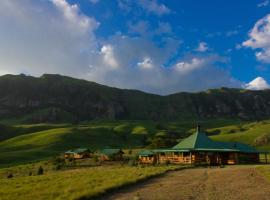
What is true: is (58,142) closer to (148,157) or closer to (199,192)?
(148,157)

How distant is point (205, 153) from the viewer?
61.2 meters

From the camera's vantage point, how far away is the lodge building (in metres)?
60.2

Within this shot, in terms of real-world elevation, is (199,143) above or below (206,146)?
above

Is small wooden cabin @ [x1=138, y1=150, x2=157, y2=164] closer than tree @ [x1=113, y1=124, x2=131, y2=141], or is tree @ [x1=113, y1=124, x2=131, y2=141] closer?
small wooden cabin @ [x1=138, y1=150, x2=157, y2=164]

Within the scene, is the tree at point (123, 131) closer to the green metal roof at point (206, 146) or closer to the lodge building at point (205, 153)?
the lodge building at point (205, 153)

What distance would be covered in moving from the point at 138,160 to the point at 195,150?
50.5ft

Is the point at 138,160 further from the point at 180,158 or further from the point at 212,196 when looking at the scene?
the point at 212,196

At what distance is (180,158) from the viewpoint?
202ft

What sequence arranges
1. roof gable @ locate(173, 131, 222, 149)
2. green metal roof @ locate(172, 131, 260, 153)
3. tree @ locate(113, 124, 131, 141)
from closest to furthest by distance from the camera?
green metal roof @ locate(172, 131, 260, 153) < roof gable @ locate(173, 131, 222, 149) < tree @ locate(113, 124, 131, 141)

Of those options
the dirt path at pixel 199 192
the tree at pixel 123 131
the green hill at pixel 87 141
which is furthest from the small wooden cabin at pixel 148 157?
the tree at pixel 123 131

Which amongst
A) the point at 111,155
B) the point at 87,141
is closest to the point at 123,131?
the point at 87,141

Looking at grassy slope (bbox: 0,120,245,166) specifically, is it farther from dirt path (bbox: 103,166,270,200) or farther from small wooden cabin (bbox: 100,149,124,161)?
dirt path (bbox: 103,166,270,200)

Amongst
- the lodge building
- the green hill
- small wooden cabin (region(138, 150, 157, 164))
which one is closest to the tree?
the green hill

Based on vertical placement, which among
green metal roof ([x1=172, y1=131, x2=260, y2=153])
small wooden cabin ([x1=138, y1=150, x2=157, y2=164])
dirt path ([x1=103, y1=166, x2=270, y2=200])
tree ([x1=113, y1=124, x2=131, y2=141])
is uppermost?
tree ([x1=113, y1=124, x2=131, y2=141])
